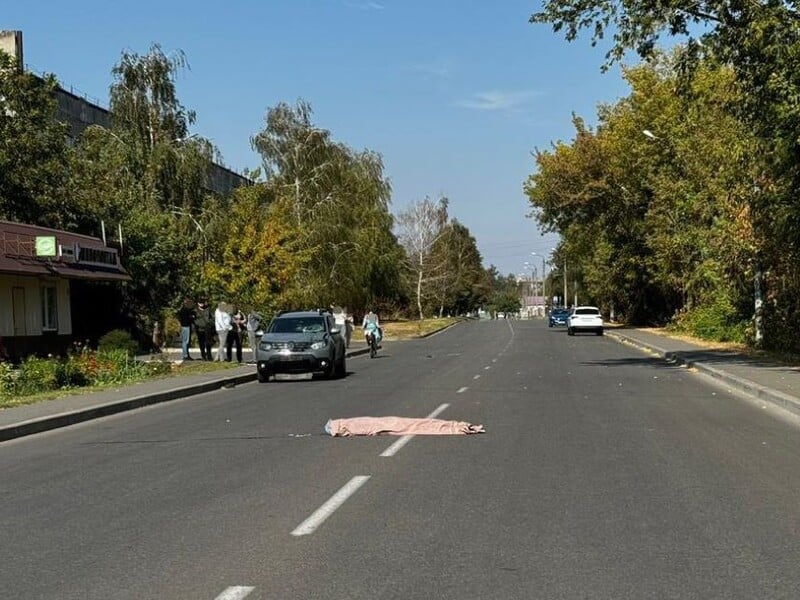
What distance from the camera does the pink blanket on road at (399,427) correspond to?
1250cm

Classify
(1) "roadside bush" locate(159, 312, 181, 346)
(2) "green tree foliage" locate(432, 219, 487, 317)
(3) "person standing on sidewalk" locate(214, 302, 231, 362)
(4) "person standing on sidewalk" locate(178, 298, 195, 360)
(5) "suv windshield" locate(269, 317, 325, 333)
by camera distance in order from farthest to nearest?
(2) "green tree foliage" locate(432, 219, 487, 317)
(1) "roadside bush" locate(159, 312, 181, 346)
(4) "person standing on sidewalk" locate(178, 298, 195, 360)
(3) "person standing on sidewalk" locate(214, 302, 231, 362)
(5) "suv windshield" locate(269, 317, 325, 333)

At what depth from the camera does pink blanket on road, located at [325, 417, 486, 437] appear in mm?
12500

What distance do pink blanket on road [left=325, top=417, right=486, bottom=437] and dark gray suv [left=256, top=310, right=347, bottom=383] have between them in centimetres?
1019

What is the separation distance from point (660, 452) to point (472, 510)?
3828 mm

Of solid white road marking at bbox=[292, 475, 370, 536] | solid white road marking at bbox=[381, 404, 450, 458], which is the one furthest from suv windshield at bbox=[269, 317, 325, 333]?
solid white road marking at bbox=[292, 475, 370, 536]

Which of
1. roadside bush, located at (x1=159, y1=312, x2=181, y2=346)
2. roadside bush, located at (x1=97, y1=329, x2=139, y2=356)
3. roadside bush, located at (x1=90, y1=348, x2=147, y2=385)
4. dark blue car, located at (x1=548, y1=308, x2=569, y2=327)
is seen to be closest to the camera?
roadside bush, located at (x1=90, y1=348, x2=147, y2=385)

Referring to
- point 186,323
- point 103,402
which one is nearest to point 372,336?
point 186,323

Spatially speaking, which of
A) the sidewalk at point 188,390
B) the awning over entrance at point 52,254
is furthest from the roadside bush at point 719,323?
the awning over entrance at point 52,254

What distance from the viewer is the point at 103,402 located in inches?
664

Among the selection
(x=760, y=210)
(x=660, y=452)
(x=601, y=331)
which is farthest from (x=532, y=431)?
(x=601, y=331)

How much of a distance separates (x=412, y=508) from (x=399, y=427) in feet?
16.2

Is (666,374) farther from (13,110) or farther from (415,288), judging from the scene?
(415,288)

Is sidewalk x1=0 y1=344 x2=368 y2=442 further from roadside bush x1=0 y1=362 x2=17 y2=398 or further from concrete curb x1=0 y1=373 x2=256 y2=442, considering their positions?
roadside bush x1=0 y1=362 x2=17 y2=398

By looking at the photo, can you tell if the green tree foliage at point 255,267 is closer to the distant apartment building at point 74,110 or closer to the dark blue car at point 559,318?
the distant apartment building at point 74,110
